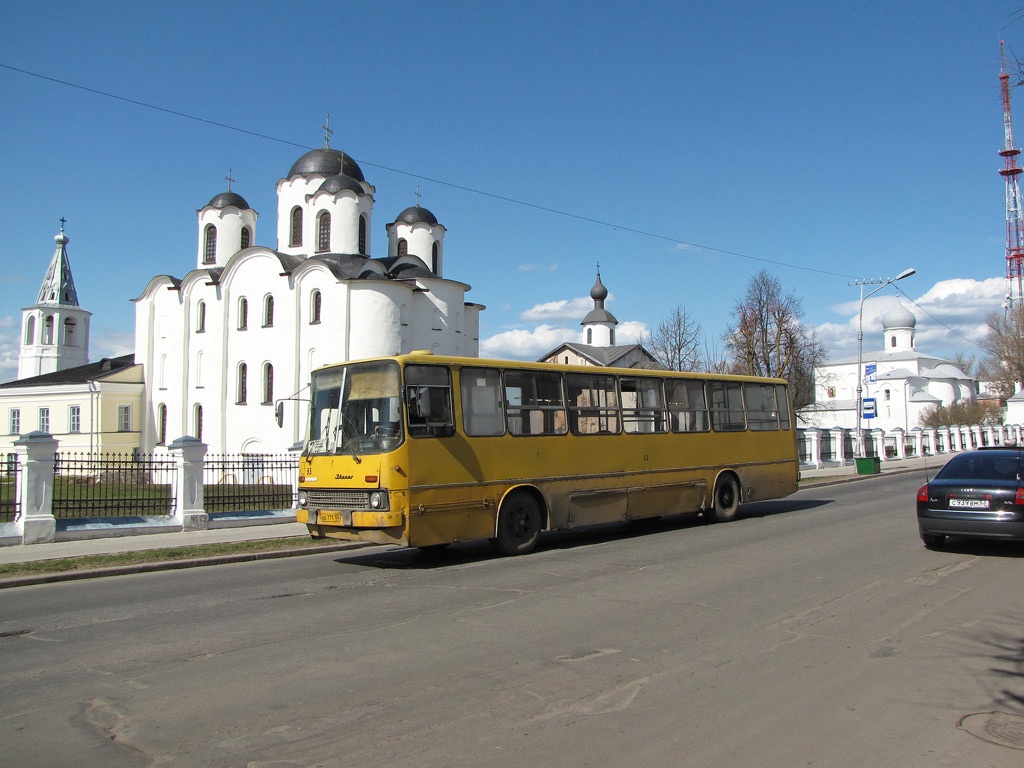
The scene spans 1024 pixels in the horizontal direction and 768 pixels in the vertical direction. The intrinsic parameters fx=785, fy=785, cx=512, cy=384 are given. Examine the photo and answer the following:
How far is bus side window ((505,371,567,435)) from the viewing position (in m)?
12.4

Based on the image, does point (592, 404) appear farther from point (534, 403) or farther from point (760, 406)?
point (760, 406)

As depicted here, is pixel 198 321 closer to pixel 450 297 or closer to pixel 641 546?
pixel 450 297

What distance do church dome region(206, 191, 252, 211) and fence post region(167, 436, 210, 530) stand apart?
3479 centimetres

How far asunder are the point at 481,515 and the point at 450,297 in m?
32.7

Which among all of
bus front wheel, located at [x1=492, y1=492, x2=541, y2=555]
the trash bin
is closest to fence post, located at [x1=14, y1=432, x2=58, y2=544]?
bus front wheel, located at [x1=492, y1=492, x2=541, y2=555]

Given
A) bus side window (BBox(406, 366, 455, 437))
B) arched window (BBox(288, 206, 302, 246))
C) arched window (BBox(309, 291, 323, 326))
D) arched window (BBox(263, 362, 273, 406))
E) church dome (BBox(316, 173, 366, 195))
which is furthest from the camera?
arched window (BBox(288, 206, 302, 246))

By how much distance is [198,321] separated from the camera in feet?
147

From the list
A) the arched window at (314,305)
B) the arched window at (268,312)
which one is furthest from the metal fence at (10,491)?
the arched window at (268,312)

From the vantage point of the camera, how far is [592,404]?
13.7 metres

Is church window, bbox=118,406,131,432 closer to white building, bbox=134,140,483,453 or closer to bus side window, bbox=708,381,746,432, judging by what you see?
white building, bbox=134,140,483,453

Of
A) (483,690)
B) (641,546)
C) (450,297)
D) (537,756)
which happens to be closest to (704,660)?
(483,690)

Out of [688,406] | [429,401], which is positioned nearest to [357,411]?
[429,401]

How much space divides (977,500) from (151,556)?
12.2 meters

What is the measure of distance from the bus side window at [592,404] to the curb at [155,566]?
13.2 ft
